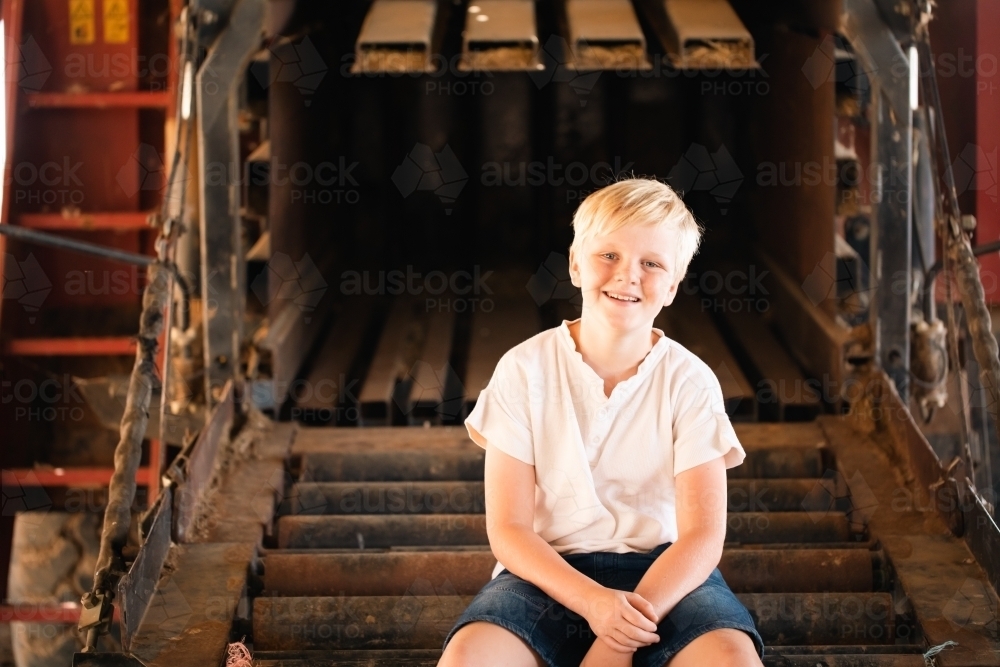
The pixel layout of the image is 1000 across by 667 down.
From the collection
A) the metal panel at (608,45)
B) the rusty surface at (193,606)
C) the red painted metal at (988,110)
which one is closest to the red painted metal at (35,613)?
the rusty surface at (193,606)

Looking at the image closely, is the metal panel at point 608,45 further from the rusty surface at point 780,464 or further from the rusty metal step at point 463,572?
the rusty metal step at point 463,572

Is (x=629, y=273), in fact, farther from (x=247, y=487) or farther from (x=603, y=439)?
(x=247, y=487)

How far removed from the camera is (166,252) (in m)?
3.11

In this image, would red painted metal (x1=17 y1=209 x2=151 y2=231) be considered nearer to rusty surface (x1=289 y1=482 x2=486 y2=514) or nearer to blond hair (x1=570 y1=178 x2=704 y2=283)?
rusty surface (x1=289 y1=482 x2=486 y2=514)

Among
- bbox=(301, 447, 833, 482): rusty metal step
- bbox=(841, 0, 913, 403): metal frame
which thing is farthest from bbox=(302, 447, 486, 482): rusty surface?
bbox=(841, 0, 913, 403): metal frame

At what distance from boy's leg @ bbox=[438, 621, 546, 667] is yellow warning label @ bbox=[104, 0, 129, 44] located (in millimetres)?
3358

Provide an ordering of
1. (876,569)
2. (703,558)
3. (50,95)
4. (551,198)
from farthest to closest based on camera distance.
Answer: (551,198) → (50,95) → (876,569) → (703,558)

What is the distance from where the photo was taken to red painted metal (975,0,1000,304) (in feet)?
15.6

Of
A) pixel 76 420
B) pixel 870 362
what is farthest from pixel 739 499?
pixel 76 420

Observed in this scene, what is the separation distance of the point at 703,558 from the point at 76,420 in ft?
10.5

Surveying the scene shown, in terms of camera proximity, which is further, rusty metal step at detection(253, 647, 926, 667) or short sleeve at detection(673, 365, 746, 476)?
rusty metal step at detection(253, 647, 926, 667)

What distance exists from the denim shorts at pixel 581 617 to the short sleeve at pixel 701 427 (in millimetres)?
215

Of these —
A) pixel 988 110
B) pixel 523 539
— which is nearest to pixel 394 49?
pixel 523 539

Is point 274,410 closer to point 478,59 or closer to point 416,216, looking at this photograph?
point 478,59
